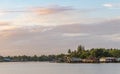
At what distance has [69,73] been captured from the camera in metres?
97.2

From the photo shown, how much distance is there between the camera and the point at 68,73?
322ft

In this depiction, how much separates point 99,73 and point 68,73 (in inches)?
295

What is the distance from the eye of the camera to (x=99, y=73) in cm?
9725

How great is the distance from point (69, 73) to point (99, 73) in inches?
284

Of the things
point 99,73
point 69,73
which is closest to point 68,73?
point 69,73

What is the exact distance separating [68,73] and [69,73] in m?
0.97

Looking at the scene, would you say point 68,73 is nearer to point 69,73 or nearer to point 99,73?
point 69,73
